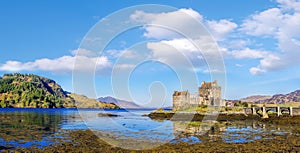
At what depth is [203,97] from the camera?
425 feet

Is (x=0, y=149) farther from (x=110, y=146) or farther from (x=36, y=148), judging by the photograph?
(x=110, y=146)

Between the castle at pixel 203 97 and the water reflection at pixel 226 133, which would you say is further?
the castle at pixel 203 97

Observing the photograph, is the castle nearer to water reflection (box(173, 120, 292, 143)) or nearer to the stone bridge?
the stone bridge

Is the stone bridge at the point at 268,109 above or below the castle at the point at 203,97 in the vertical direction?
below

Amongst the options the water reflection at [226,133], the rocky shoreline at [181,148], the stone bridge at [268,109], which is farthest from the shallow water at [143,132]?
the stone bridge at [268,109]

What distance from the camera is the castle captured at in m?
125

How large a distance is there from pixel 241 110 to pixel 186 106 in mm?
27645

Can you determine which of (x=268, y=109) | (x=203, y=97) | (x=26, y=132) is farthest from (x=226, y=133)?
(x=203, y=97)

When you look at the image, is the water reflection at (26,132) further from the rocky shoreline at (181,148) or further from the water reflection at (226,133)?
the water reflection at (226,133)

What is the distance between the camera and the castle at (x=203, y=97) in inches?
4913

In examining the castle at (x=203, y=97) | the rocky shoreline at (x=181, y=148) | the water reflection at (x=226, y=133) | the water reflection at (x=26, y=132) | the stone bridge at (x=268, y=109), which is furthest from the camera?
the castle at (x=203, y=97)

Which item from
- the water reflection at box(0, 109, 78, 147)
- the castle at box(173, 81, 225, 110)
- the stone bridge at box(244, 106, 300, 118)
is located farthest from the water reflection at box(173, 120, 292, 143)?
the castle at box(173, 81, 225, 110)

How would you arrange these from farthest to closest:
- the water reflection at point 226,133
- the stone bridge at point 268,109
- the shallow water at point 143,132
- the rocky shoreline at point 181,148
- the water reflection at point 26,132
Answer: the stone bridge at point 268,109, the water reflection at point 226,133, the shallow water at point 143,132, the water reflection at point 26,132, the rocky shoreline at point 181,148

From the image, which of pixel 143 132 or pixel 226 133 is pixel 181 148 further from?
pixel 143 132
